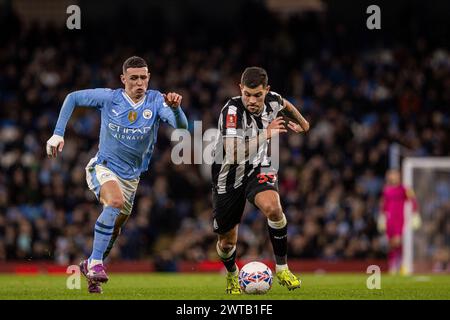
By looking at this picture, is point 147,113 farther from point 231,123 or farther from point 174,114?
point 231,123

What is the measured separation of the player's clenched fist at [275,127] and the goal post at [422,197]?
9805 millimetres

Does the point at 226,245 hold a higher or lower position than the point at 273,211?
lower

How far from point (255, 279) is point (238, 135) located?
151 cm

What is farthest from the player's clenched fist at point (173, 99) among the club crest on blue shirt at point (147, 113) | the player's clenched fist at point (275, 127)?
the player's clenched fist at point (275, 127)

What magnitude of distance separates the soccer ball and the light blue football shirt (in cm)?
180

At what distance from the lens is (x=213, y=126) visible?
864 inches

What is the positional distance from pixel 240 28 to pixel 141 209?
7.49 m

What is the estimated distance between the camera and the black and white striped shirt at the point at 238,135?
32.4ft

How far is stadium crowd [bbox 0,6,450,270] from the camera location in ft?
65.4

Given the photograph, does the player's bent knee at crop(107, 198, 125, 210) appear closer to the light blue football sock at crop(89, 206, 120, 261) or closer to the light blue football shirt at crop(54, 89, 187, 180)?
the light blue football sock at crop(89, 206, 120, 261)

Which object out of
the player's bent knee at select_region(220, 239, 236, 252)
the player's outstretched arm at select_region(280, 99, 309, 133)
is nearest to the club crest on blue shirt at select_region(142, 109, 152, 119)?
the player's outstretched arm at select_region(280, 99, 309, 133)

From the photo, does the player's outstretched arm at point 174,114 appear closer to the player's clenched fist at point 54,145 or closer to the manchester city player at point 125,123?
the manchester city player at point 125,123

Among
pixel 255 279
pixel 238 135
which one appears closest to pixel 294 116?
pixel 238 135

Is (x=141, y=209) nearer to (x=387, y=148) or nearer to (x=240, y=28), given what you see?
(x=387, y=148)
